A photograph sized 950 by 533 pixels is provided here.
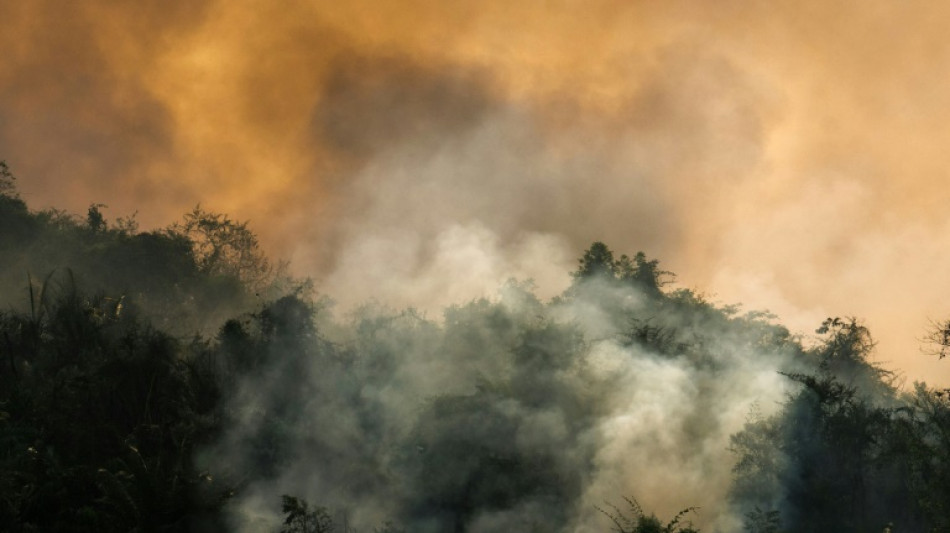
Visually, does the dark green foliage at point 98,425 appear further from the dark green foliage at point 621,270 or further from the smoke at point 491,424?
the dark green foliage at point 621,270

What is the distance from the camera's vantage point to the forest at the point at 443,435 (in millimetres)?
19562

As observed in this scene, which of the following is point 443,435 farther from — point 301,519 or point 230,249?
point 230,249

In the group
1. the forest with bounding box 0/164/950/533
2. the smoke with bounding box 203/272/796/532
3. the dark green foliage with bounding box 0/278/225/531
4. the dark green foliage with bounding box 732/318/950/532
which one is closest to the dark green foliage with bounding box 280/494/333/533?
the forest with bounding box 0/164/950/533

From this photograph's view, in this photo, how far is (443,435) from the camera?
22.3 meters

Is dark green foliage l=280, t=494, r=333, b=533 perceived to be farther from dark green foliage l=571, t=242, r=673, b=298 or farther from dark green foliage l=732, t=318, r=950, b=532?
dark green foliage l=571, t=242, r=673, b=298

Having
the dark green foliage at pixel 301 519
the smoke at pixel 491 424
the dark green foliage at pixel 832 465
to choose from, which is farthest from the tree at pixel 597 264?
the dark green foliage at pixel 301 519

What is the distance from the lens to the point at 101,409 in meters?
23.0

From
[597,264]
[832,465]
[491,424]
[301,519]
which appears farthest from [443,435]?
[597,264]

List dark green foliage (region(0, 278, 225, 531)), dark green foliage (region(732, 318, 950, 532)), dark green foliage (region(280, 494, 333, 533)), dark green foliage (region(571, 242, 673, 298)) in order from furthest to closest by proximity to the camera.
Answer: dark green foliage (region(571, 242, 673, 298)), dark green foliage (region(732, 318, 950, 532)), dark green foliage (region(0, 278, 225, 531)), dark green foliage (region(280, 494, 333, 533))

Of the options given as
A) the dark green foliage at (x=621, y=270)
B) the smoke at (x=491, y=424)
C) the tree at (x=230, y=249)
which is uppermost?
the tree at (x=230, y=249)

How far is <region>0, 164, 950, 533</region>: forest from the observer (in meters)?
19.6

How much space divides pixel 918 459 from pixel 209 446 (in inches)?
721

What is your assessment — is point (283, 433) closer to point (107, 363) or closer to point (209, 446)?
point (209, 446)

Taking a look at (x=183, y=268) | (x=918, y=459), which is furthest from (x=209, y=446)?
(x=183, y=268)
